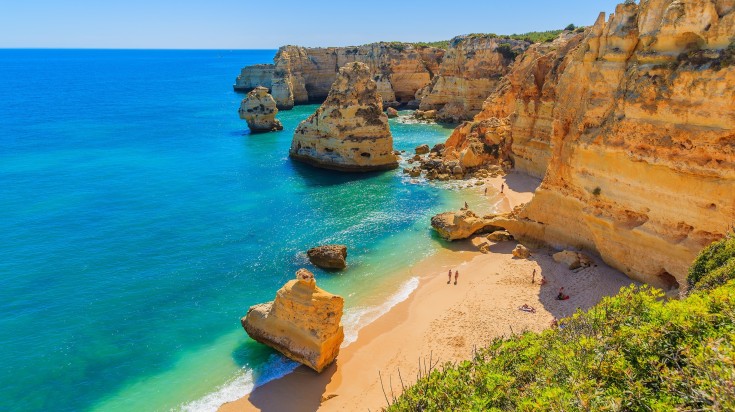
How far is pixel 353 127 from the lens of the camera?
142 feet

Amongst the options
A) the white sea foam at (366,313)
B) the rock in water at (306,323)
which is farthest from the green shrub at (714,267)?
the white sea foam at (366,313)

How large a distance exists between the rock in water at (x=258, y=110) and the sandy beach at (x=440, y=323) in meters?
43.1

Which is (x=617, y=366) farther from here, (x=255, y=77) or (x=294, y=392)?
(x=255, y=77)

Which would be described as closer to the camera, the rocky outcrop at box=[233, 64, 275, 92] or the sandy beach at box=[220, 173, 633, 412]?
the sandy beach at box=[220, 173, 633, 412]

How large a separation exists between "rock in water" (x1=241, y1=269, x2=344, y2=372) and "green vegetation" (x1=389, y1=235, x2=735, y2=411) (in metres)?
7.33

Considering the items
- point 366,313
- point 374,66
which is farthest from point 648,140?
point 374,66

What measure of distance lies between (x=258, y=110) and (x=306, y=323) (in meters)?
49.3

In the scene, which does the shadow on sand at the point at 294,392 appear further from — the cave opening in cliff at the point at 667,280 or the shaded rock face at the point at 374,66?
the shaded rock face at the point at 374,66

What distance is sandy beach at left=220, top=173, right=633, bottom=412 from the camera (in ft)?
54.0

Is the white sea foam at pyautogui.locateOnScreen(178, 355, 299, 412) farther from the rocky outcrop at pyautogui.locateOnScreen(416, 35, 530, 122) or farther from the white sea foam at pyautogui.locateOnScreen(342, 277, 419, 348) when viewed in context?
the rocky outcrop at pyautogui.locateOnScreen(416, 35, 530, 122)

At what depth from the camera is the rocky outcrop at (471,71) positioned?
63875 millimetres

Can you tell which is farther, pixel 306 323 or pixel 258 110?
pixel 258 110

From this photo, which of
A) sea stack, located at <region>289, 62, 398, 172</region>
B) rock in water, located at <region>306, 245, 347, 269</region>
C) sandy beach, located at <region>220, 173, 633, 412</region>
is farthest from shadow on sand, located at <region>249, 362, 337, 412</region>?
sea stack, located at <region>289, 62, 398, 172</region>

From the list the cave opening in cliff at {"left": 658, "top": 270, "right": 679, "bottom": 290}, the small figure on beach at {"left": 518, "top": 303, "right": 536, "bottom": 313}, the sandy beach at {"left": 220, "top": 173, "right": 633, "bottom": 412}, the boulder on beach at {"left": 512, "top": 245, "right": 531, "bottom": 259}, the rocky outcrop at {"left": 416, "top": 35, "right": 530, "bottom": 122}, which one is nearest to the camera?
the sandy beach at {"left": 220, "top": 173, "right": 633, "bottom": 412}
